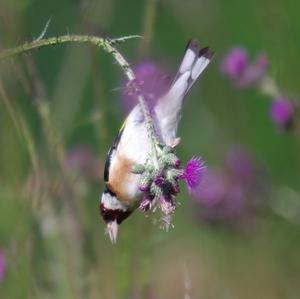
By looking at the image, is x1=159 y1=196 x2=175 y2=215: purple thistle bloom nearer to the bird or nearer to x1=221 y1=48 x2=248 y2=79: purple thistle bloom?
the bird

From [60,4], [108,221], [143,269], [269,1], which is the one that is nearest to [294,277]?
[143,269]

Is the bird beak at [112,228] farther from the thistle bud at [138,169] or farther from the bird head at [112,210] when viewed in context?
the thistle bud at [138,169]

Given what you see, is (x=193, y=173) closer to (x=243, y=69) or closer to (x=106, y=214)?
(x=106, y=214)

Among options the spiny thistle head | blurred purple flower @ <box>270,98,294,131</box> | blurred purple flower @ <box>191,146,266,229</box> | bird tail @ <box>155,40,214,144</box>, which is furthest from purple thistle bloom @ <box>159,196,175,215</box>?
blurred purple flower @ <box>191,146,266,229</box>

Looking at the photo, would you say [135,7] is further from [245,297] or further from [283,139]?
[245,297]

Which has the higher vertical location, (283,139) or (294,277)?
(283,139)

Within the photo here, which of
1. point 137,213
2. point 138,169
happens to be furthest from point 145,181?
point 137,213

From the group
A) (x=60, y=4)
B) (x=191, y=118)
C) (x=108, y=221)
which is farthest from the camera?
(x=60, y=4)
